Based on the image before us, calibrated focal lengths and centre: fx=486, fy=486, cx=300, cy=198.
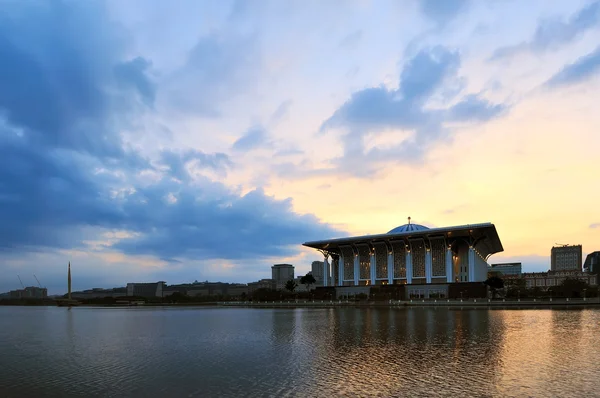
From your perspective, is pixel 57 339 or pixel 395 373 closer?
pixel 395 373

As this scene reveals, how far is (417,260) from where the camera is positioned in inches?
5330

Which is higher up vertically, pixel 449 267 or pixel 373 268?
pixel 449 267

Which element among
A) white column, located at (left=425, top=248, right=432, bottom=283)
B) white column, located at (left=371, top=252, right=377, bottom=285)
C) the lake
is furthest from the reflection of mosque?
white column, located at (left=371, top=252, right=377, bottom=285)

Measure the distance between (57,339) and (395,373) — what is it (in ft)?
116

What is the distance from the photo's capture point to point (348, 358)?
29.0 m

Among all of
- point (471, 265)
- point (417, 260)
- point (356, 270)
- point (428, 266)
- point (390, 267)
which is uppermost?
point (417, 260)

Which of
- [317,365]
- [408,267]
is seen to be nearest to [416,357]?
[317,365]

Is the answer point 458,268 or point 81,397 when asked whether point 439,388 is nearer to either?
point 81,397

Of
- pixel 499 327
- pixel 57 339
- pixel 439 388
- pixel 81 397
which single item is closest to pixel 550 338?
pixel 499 327

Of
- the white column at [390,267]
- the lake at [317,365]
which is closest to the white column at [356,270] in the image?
the white column at [390,267]

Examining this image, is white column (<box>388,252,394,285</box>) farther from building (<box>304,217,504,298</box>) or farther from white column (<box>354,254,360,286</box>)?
white column (<box>354,254,360,286</box>)

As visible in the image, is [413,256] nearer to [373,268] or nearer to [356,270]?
[373,268]

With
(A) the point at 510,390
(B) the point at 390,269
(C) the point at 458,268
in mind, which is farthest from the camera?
(B) the point at 390,269

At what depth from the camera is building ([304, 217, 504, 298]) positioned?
127 metres
